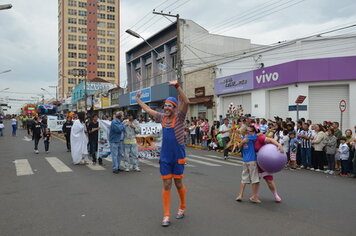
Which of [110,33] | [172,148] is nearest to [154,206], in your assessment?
[172,148]

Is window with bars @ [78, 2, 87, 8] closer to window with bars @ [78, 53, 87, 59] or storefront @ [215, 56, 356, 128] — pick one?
window with bars @ [78, 53, 87, 59]

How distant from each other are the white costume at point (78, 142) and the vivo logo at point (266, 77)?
12.1 m

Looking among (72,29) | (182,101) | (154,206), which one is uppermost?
(72,29)

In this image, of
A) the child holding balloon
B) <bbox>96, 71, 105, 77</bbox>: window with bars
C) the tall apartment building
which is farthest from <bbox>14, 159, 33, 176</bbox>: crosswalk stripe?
<bbox>96, 71, 105, 77</bbox>: window with bars

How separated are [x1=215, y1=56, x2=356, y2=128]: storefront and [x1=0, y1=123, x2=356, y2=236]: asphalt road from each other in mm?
8443

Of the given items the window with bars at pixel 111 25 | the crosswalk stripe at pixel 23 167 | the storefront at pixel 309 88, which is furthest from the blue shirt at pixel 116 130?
the window with bars at pixel 111 25

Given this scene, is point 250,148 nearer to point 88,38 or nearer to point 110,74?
point 110,74

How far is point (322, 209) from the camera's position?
19.0 ft

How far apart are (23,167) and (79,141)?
196cm

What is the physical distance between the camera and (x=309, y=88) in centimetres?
1758

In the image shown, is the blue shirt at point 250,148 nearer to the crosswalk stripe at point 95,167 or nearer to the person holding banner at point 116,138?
the person holding banner at point 116,138

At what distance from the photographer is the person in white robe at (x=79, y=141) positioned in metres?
11.3

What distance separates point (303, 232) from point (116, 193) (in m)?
3.87

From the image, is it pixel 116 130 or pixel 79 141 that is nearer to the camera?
pixel 116 130
